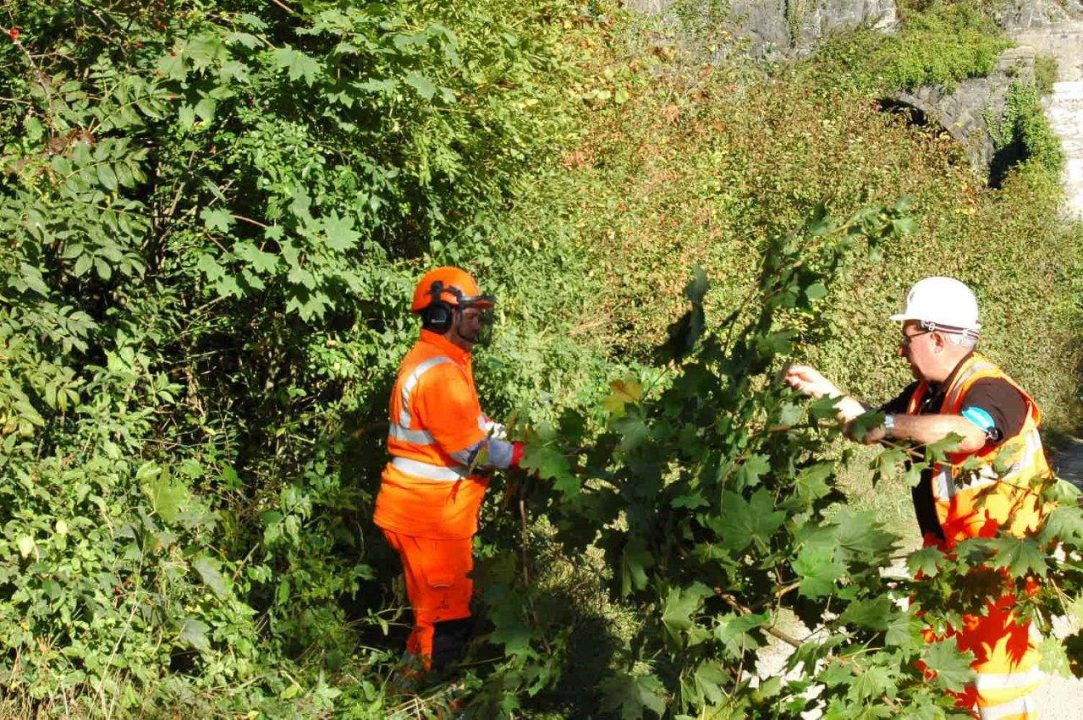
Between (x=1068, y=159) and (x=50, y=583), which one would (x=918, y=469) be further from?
(x=1068, y=159)

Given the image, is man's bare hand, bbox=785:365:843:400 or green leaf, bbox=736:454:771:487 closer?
green leaf, bbox=736:454:771:487

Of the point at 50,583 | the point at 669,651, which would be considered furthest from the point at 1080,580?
the point at 50,583

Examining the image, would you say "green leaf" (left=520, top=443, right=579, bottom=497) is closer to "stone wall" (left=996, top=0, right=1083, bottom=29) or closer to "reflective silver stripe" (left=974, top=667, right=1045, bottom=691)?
"reflective silver stripe" (left=974, top=667, right=1045, bottom=691)

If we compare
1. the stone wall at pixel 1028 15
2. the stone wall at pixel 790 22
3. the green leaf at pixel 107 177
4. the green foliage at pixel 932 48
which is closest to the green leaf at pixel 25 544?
the green leaf at pixel 107 177

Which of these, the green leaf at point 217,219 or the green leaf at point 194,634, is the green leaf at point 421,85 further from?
the green leaf at point 194,634

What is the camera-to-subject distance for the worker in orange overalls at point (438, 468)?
5.03 metres

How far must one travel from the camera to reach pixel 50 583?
448 centimetres

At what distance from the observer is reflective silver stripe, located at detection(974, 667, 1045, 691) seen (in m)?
4.27

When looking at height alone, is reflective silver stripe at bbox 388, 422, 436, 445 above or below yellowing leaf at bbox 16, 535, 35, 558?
above

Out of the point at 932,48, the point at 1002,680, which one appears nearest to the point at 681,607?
the point at 1002,680

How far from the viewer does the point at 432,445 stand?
16.8ft

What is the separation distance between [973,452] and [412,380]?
2297 millimetres

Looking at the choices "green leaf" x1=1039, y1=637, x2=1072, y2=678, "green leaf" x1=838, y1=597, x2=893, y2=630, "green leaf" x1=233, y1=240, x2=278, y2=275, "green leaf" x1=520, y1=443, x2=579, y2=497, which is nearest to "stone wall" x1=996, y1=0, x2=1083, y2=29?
"green leaf" x1=233, y1=240, x2=278, y2=275

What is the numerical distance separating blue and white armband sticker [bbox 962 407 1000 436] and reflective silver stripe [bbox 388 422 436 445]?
2201 mm
